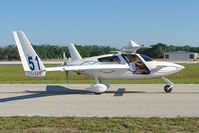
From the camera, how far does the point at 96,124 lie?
272 inches

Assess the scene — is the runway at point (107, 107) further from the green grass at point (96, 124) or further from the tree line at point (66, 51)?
the tree line at point (66, 51)

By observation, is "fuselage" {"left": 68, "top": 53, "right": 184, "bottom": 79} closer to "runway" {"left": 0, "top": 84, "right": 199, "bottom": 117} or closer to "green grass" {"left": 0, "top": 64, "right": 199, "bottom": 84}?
"runway" {"left": 0, "top": 84, "right": 199, "bottom": 117}

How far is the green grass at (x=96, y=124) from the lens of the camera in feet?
21.0

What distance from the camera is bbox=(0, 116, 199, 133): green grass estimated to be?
641 cm

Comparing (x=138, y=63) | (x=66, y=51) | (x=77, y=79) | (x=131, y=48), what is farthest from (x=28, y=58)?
(x=66, y=51)

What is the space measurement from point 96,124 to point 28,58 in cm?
584

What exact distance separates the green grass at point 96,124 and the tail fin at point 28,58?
12.4 feet

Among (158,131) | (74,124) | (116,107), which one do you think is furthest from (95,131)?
(116,107)

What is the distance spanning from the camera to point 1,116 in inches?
323

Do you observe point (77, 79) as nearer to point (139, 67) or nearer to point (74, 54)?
point (74, 54)

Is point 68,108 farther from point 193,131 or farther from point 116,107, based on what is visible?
point 193,131

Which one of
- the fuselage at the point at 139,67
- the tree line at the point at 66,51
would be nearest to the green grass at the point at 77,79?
the fuselage at the point at 139,67

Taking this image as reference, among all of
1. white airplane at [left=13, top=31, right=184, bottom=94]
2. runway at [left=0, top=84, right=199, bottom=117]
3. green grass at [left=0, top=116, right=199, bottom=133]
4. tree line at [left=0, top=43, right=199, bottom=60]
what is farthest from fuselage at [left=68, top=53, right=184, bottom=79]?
tree line at [left=0, top=43, right=199, bottom=60]

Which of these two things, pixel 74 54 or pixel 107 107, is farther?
pixel 74 54
